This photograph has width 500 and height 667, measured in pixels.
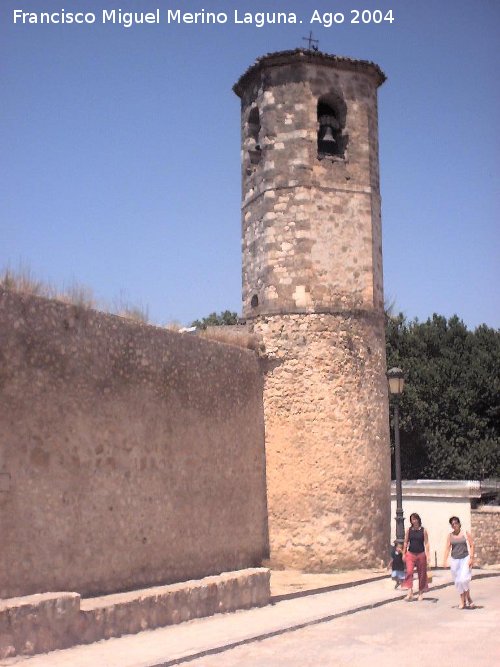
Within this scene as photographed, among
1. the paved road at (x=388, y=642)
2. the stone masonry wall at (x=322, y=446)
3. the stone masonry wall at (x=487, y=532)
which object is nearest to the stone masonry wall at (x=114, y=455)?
the stone masonry wall at (x=322, y=446)

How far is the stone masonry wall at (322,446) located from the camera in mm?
14242

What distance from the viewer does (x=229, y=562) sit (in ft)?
41.4

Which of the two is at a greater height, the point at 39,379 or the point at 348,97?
the point at 348,97

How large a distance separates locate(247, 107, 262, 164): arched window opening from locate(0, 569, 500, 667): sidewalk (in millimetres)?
7731

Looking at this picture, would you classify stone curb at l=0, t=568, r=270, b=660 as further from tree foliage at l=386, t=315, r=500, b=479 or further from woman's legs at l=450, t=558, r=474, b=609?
tree foliage at l=386, t=315, r=500, b=479

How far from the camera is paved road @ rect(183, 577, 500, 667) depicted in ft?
25.5

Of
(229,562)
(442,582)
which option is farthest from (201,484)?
(442,582)

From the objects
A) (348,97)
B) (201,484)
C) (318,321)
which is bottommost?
(201,484)

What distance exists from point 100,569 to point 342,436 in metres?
5.88

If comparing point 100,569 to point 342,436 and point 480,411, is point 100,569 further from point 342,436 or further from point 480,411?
point 480,411

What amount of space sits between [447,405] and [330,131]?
19433 mm

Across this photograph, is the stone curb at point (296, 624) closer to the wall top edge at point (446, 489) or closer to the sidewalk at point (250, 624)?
the sidewalk at point (250, 624)

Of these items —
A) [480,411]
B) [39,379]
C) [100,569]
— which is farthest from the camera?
[480,411]

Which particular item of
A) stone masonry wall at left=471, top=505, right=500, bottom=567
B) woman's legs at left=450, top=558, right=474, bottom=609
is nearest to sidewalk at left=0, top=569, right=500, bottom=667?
woman's legs at left=450, top=558, right=474, bottom=609
